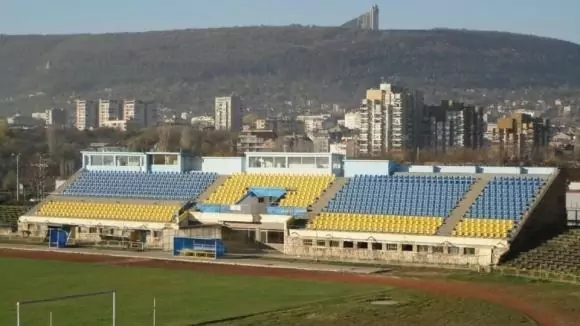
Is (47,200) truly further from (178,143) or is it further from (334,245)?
(178,143)

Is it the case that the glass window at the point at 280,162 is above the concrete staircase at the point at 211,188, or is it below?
above

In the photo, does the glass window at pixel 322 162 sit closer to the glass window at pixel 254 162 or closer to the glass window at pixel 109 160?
the glass window at pixel 254 162

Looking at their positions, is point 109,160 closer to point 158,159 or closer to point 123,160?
point 123,160

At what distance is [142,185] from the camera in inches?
2410

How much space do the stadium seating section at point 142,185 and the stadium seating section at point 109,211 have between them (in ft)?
4.83

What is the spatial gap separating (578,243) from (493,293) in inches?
414

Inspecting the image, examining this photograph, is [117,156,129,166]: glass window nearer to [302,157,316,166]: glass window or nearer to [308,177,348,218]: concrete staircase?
[302,157,316,166]: glass window

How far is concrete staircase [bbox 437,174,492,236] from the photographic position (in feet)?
155

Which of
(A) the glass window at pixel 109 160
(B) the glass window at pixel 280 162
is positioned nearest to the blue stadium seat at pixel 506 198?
(B) the glass window at pixel 280 162

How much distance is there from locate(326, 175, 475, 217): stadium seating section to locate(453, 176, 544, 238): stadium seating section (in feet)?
4.66

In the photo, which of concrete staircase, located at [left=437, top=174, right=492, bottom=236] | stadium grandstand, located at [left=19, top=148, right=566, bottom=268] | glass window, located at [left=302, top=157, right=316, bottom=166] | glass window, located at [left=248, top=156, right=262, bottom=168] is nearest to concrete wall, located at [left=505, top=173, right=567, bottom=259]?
stadium grandstand, located at [left=19, top=148, right=566, bottom=268]

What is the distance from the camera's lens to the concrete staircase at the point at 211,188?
57375 mm

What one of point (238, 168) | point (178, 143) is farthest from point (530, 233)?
point (178, 143)

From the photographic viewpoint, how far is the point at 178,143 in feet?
622
